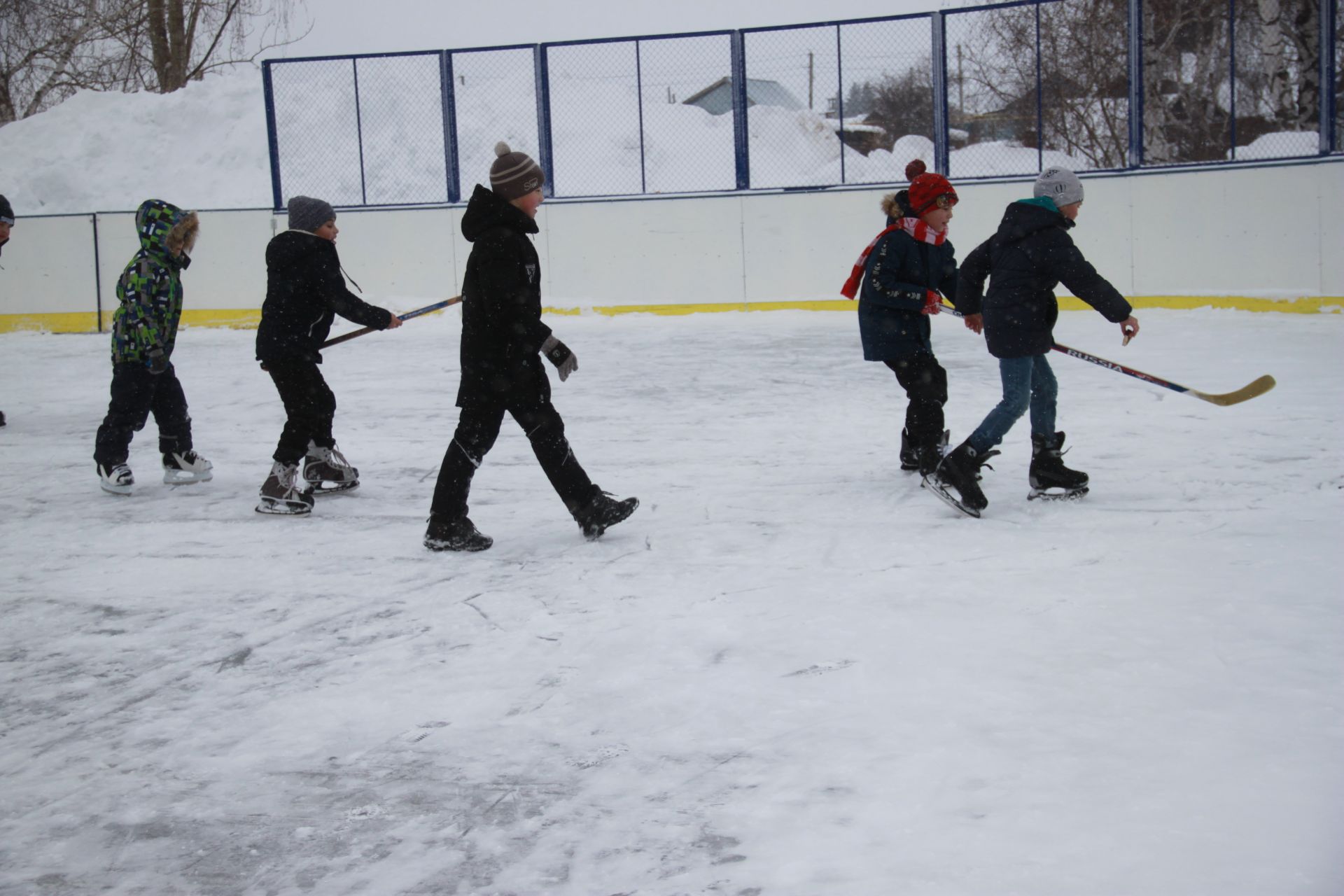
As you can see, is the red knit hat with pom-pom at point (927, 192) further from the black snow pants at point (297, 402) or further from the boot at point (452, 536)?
the black snow pants at point (297, 402)

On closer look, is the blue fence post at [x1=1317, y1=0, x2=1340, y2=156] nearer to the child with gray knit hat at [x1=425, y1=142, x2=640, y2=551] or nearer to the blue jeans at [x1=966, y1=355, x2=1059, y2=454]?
the blue jeans at [x1=966, y1=355, x2=1059, y2=454]

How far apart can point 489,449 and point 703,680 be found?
5.34 feet

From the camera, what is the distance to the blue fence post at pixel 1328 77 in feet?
35.5

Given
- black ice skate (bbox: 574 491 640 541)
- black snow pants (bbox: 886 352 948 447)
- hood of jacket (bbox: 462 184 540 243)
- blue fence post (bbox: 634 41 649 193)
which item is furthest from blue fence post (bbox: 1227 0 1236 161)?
hood of jacket (bbox: 462 184 540 243)

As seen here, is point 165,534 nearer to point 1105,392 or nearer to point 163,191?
point 1105,392

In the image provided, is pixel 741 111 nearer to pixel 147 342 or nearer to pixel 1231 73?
pixel 1231 73

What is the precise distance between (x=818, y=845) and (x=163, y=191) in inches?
776

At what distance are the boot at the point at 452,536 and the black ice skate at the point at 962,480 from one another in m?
1.75

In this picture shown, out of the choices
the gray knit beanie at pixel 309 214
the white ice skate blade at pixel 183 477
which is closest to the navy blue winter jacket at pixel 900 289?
the gray knit beanie at pixel 309 214

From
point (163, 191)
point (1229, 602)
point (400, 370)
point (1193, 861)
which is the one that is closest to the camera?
point (1193, 861)

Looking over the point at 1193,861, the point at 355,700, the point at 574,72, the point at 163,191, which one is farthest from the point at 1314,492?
the point at 163,191

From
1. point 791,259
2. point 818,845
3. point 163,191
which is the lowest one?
point 818,845

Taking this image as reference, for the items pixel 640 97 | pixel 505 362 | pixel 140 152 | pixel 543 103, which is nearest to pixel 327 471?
pixel 505 362

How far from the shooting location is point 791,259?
12.4 metres
